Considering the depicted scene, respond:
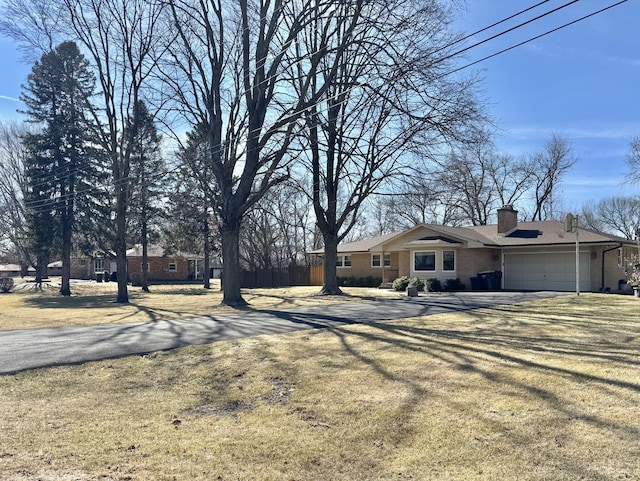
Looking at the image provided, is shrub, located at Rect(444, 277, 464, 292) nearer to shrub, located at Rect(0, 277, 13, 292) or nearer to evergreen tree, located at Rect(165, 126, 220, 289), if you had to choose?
evergreen tree, located at Rect(165, 126, 220, 289)

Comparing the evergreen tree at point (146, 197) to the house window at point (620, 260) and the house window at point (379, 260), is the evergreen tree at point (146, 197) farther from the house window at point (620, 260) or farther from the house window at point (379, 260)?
the house window at point (620, 260)

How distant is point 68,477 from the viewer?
418cm

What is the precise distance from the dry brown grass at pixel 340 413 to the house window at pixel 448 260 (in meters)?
19.8

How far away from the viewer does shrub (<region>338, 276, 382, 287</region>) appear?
35375 millimetres

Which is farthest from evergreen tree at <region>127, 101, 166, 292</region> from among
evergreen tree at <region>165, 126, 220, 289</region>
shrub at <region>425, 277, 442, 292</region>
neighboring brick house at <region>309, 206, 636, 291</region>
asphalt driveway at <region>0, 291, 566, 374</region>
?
asphalt driveway at <region>0, 291, 566, 374</region>

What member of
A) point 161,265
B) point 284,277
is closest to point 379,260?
point 284,277

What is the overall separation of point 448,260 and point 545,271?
528cm

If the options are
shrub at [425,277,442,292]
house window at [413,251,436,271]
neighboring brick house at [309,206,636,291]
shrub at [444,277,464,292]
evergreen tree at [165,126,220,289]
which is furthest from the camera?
evergreen tree at [165,126,220,289]

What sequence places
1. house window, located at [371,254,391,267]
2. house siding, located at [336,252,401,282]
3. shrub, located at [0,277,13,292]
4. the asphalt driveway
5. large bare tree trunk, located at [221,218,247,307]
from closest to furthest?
the asphalt driveway → large bare tree trunk, located at [221,218,247,307] → house siding, located at [336,252,401,282] → house window, located at [371,254,391,267] → shrub, located at [0,277,13,292]

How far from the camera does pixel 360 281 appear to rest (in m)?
36.0

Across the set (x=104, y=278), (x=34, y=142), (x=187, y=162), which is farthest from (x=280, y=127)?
(x=104, y=278)

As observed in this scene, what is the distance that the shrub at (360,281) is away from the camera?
3538 centimetres

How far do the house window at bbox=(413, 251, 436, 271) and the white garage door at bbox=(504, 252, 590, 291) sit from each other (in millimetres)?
4263

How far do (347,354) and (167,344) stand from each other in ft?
13.4
